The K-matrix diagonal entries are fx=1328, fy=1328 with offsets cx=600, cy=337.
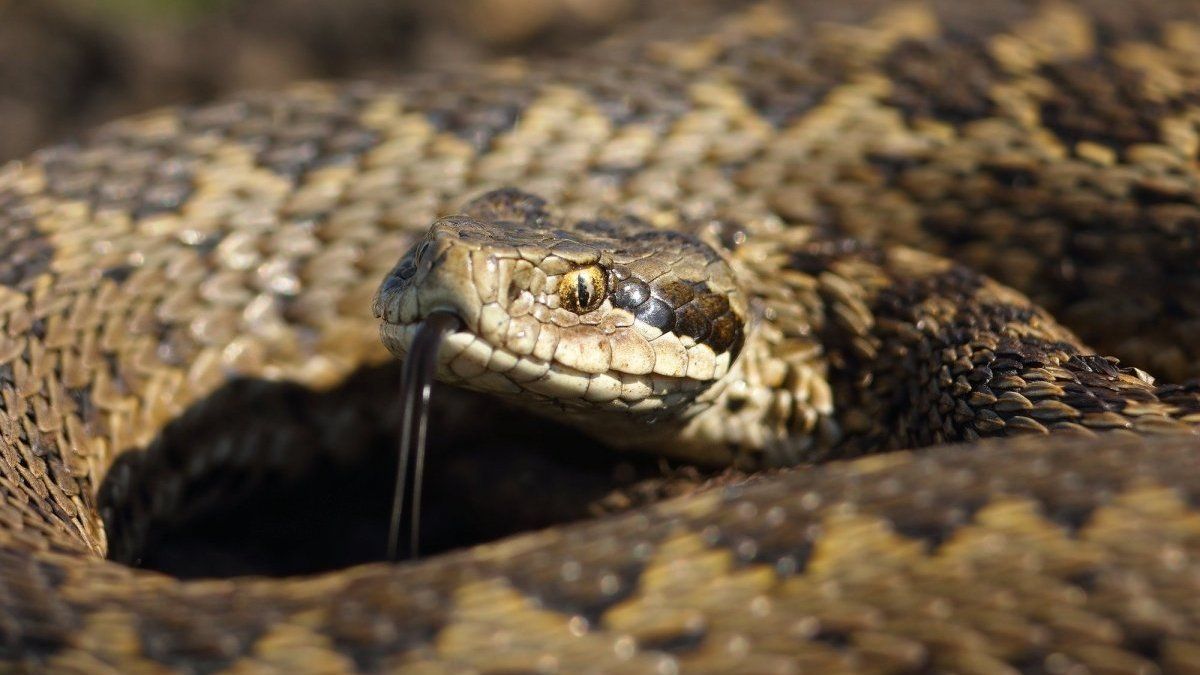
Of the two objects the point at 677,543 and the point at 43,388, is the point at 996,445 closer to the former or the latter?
the point at 677,543

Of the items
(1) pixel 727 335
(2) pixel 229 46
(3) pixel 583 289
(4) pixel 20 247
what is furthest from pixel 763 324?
(2) pixel 229 46

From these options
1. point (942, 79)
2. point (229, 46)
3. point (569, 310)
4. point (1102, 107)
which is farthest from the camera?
point (229, 46)

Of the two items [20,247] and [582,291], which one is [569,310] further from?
[20,247]

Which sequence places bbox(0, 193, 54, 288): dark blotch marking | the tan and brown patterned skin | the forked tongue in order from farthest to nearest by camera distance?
bbox(0, 193, 54, 288): dark blotch marking < the forked tongue < the tan and brown patterned skin

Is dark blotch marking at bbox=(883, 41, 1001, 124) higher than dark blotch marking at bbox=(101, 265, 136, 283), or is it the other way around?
dark blotch marking at bbox=(883, 41, 1001, 124)

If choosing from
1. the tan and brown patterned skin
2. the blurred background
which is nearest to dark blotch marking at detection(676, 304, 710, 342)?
the tan and brown patterned skin

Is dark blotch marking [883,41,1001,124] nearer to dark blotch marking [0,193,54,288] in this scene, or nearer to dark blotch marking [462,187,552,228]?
dark blotch marking [462,187,552,228]
